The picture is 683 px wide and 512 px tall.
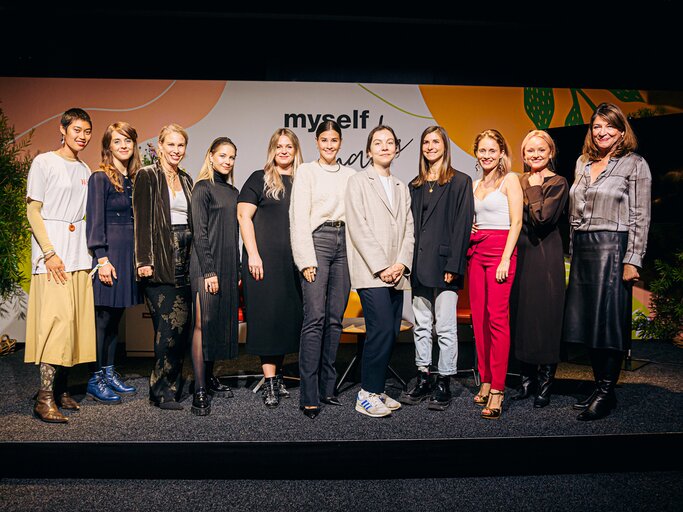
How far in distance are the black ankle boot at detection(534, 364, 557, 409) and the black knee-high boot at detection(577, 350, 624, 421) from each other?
0.80 feet

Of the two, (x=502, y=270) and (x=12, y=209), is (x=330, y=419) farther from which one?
(x=12, y=209)

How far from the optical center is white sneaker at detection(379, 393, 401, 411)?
10.1 ft

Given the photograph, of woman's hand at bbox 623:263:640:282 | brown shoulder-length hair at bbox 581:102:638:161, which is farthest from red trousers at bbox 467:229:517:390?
brown shoulder-length hair at bbox 581:102:638:161

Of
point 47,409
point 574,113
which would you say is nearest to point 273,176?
point 47,409

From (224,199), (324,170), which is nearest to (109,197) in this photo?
(224,199)

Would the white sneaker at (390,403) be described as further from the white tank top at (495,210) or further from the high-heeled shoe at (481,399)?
the white tank top at (495,210)

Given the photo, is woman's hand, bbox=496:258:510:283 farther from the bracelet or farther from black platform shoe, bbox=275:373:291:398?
the bracelet

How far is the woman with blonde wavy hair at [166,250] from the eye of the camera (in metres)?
2.98

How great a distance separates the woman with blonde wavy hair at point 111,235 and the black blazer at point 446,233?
1.87m

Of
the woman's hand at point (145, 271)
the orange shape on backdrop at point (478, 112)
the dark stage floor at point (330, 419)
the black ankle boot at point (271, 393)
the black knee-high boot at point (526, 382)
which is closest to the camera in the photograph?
the dark stage floor at point (330, 419)

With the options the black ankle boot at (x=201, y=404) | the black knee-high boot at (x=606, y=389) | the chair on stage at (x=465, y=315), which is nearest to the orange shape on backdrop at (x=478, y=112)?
the chair on stage at (x=465, y=315)

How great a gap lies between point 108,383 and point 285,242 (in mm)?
1572

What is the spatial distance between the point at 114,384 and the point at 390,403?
189cm

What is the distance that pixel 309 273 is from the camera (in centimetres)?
292
